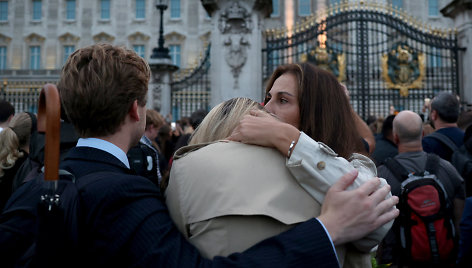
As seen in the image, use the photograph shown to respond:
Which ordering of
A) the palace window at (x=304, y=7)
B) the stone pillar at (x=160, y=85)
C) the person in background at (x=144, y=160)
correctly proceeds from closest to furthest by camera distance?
the person in background at (x=144, y=160), the stone pillar at (x=160, y=85), the palace window at (x=304, y=7)

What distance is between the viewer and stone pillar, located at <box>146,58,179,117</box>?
40.4ft

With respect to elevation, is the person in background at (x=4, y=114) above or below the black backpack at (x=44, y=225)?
above

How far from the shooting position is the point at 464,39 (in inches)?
467

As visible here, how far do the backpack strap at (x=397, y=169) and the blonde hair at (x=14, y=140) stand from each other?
3126 mm

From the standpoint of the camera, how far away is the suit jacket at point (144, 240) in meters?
1.40

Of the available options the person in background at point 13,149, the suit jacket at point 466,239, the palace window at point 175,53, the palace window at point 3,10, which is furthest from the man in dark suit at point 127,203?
the palace window at point 3,10

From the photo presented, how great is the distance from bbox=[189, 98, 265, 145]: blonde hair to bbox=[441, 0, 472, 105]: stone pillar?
38.0 ft

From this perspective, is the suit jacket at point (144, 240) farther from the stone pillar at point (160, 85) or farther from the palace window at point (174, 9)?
the palace window at point (174, 9)

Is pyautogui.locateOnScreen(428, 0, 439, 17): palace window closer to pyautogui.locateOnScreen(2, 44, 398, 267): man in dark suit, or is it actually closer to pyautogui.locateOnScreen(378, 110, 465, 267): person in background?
pyautogui.locateOnScreen(378, 110, 465, 267): person in background

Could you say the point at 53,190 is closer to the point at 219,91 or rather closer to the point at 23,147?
the point at 23,147

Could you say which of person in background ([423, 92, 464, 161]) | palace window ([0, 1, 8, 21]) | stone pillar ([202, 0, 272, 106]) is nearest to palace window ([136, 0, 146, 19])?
palace window ([0, 1, 8, 21])

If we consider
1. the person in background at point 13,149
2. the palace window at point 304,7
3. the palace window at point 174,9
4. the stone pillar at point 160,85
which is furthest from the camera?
the palace window at point 174,9

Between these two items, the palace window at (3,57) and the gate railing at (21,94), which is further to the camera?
the palace window at (3,57)

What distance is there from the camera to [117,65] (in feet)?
5.52
